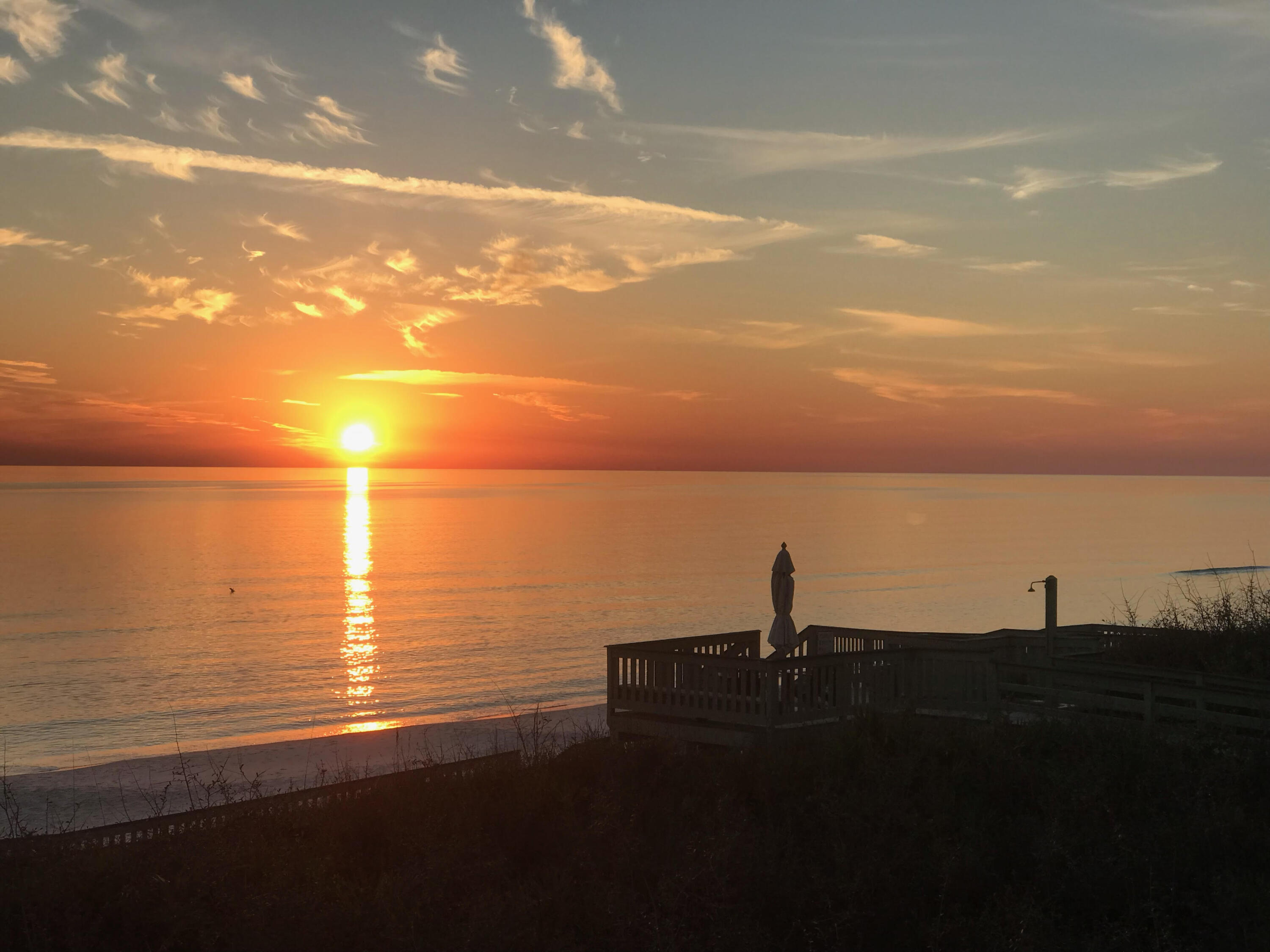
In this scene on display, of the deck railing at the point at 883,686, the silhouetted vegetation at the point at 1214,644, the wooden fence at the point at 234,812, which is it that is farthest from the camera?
the silhouetted vegetation at the point at 1214,644

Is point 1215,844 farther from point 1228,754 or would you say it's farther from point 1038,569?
point 1038,569

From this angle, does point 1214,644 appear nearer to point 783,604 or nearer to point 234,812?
point 783,604

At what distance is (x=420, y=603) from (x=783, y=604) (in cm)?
4766

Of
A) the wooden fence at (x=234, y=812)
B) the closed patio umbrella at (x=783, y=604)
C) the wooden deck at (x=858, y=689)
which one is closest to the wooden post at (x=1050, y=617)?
the wooden deck at (x=858, y=689)

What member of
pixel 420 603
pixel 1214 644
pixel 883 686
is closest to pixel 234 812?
pixel 883 686

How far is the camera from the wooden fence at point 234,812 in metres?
10.2

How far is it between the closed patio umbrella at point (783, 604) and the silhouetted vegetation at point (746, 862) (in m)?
4.31

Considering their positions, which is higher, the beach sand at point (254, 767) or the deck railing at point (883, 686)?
the deck railing at point (883, 686)

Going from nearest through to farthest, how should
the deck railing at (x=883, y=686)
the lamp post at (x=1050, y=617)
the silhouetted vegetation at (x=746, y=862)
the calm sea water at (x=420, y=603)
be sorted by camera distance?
the silhouetted vegetation at (x=746, y=862)
the deck railing at (x=883, y=686)
the lamp post at (x=1050, y=617)
the calm sea water at (x=420, y=603)

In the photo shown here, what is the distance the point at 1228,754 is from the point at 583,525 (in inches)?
5004

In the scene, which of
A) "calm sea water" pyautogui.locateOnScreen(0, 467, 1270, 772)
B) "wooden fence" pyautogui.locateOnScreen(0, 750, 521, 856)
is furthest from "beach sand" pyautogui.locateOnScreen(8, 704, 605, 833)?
"wooden fence" pyautogui.locateOnScreen(0, 750, 521, 856)

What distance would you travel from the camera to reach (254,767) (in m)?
24.5

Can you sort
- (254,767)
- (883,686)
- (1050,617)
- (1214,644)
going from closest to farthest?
1. (883,686)
2. (1050,617)
3. (1214,644)
4. (254,767)

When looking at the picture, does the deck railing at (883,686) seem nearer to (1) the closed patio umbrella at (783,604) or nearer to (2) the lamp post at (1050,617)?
(2) the lamp post at (1050,617)
